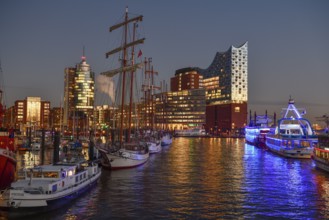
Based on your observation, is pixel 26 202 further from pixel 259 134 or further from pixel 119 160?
pixel 259 134

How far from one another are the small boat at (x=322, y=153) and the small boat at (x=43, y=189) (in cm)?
3647

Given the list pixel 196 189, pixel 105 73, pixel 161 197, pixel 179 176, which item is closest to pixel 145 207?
pixel 161 197

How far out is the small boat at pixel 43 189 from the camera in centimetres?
2809

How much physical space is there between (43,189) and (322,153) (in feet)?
145

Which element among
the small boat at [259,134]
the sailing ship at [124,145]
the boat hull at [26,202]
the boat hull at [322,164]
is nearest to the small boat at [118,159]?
the sailing ship at [124,145]

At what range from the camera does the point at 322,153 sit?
58594 mm

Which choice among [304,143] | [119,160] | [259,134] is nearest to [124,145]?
[119,160]

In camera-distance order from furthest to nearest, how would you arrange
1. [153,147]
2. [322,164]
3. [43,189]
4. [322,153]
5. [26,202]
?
[153,147], [322,153], [322,164], [43,189], [26,202]

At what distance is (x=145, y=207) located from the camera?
32656 millimetres

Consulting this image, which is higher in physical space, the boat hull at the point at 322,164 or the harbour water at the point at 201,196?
the boat hull at the point at 322,164

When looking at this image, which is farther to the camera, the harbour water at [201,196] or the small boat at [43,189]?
the harbour water at [201,196]

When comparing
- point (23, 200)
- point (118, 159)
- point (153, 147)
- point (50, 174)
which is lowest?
point (23, 200)

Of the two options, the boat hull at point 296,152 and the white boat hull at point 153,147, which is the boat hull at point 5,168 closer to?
the white boat hull at point 153,147

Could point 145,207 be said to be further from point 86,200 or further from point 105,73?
point 105,73
